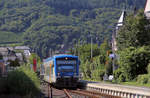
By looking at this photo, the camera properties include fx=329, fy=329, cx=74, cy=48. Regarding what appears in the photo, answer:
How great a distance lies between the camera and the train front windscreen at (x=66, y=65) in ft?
111

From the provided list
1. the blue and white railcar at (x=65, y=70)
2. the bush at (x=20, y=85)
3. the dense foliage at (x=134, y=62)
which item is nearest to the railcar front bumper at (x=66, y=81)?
the blue and white railcar at (x=65, y=70)

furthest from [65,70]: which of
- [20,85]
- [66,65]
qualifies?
[20,85]

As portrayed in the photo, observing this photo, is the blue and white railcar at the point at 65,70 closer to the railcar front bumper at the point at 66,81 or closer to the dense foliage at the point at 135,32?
the railcar front bumper at the point at 66,81

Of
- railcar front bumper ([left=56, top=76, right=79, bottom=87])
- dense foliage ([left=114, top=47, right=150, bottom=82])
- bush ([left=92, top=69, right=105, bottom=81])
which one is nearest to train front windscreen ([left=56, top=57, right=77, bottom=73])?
railcar front bumper ([left=56, top=76, right=79, bottom=87])

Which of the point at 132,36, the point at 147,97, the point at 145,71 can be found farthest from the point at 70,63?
the point at 132,36

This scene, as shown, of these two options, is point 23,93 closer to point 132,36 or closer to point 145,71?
point 145,71

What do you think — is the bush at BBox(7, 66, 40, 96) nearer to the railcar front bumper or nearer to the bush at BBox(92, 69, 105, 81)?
the railcar front bumper

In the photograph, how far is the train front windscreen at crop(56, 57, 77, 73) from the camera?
33.8 metres

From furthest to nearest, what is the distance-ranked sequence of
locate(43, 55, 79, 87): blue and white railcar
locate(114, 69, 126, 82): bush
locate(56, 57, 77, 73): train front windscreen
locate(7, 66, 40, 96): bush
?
1. locate(114, 69, 126, 82): bush
2. locate(56, 57, 77, 73): train front windscreen
3. locate(43, 55, 79, 87): blue and white railcar
4. locate(7, 66, 40, 96): bush

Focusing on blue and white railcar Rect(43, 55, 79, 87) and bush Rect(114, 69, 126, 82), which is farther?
bush Rect(114, 69, 126, 82)

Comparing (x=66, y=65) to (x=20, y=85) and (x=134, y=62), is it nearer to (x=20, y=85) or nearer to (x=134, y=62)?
(x=20, y=85)

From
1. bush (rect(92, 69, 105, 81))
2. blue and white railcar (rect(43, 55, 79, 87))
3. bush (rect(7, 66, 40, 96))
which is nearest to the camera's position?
bush (rect(7, 66, 40, 96))

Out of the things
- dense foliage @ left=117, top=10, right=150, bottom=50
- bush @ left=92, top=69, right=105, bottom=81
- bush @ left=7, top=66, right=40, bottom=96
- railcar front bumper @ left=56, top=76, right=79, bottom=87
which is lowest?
bush @ left=92, top=69, right=105, bottom=81

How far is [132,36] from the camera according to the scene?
56094 millimetres
